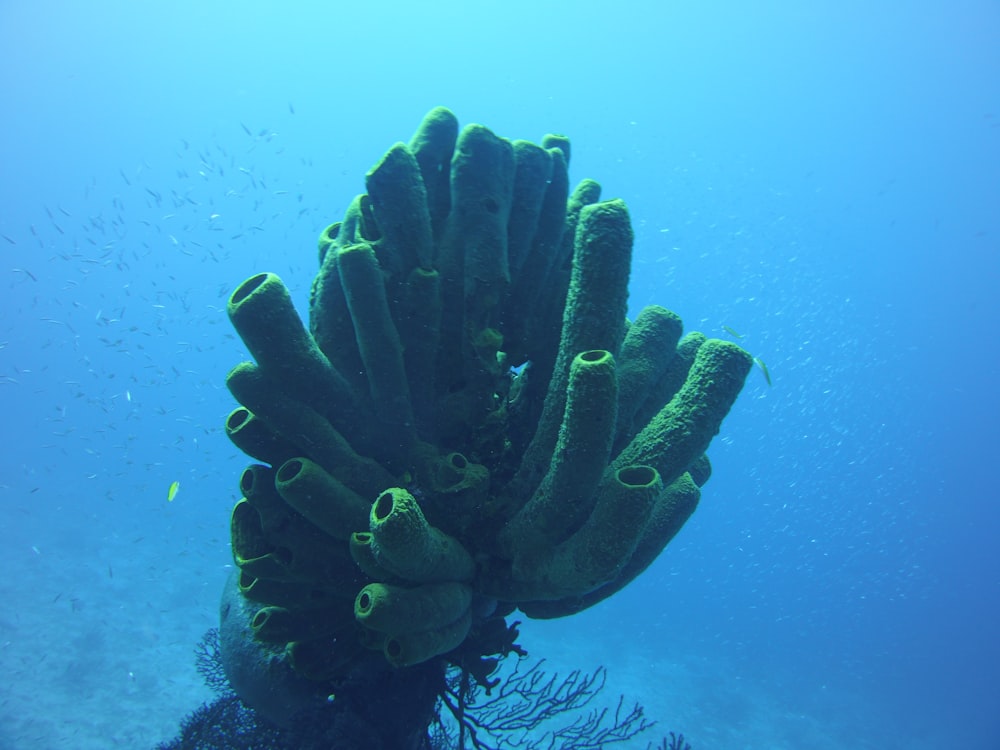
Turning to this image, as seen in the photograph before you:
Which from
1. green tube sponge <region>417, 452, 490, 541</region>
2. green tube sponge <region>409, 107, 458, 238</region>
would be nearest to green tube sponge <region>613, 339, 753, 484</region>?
green tube sponge <region>417, 452, 490, 541</region>

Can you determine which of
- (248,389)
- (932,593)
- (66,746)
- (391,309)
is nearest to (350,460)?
(248,389)

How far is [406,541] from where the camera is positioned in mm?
2156

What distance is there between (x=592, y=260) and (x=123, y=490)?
6179cm

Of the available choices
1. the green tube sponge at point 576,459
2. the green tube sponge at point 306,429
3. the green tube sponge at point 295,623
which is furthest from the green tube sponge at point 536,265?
the green tube sponge at point 295,623

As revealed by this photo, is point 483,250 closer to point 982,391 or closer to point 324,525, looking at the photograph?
point 324,525

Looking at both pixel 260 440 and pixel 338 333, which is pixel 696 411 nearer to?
pixel 338 333

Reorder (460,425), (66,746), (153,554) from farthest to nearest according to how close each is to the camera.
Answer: (153,554), (66,746), (460,425)

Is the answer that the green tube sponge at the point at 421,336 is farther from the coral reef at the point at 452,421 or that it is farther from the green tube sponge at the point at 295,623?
the green tube sponge at the point at 295,623

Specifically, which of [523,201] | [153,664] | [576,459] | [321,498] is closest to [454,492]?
[321,498]

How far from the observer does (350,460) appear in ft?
9.40

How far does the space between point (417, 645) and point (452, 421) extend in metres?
1.15

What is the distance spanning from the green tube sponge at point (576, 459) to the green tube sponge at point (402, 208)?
1.09 m

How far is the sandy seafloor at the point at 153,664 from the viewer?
13867 mm

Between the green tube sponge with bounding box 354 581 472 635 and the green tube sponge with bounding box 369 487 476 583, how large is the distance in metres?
0.06
